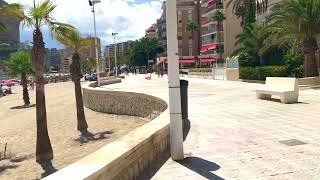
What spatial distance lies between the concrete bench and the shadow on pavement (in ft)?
30.7

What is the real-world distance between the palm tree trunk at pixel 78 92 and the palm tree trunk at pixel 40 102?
21.9 feet

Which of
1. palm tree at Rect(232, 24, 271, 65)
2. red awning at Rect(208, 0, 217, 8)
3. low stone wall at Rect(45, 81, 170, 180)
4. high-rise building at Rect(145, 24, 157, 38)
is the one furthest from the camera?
high-rise building at Rect(145, 24, 157, 38)

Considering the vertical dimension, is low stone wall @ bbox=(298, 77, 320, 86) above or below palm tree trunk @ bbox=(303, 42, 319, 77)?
below

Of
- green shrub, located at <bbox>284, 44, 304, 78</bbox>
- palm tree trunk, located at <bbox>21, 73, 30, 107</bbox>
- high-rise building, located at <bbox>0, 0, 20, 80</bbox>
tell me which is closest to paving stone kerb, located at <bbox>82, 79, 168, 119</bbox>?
high-rise building, located at <bbox>0, 0, 20, 80</bbox>

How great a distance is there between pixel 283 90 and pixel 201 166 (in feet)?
33.7

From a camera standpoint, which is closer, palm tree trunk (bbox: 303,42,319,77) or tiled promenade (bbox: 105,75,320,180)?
tiled promenade (bbox: 105,75,320,180)

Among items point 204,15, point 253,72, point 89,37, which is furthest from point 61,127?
point 204,15

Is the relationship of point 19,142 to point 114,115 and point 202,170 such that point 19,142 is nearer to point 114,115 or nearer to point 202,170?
point 114,115

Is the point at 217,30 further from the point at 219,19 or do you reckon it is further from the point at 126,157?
the point at 126,157

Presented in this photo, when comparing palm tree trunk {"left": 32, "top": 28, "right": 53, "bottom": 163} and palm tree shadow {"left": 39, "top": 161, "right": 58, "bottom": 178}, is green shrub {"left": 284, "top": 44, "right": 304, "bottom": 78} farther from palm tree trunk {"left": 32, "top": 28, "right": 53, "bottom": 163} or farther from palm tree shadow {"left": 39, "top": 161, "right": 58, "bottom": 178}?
palm tree shadow {"left": 39, "top": 161, "right": 58, "bottom": 178}

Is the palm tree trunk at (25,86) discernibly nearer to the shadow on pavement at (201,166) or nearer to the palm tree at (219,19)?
the shadow on pavement at (201,166)

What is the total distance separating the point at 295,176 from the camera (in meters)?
6.89

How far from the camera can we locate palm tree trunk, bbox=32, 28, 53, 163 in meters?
16.0

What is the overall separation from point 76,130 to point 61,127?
7.62 feet
